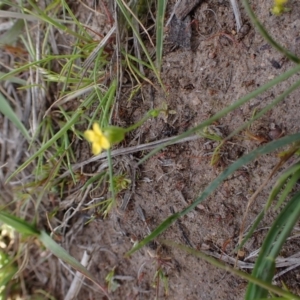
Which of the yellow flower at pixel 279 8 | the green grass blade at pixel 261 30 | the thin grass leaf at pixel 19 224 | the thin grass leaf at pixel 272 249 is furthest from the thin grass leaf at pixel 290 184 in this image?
the thin grass leaf at pixel 19 224

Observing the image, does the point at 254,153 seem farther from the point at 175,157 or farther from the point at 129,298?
the point at 129,298

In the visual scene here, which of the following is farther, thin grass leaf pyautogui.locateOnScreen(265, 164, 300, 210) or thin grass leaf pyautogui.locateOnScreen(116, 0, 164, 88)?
thin grass leaf pyautogui.locateOnScreen(116, 0, 164, 88)

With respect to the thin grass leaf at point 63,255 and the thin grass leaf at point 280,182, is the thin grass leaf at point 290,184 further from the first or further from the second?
the thin grass leaf at point 63,255

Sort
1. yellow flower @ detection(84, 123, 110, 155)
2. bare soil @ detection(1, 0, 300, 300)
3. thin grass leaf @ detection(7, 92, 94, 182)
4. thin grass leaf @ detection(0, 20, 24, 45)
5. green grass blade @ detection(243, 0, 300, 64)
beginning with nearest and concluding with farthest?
green grass blade @ detection(243, 0, 300, 64) < yellow flower @ detection(84, 123, 110, 155) < bare soil @ detection(1, 0, 300, 300) < thin grass leaf @ detection(7, 92, 94, 182) < thin grass leaf @ detection(0, 20, 24, 45)

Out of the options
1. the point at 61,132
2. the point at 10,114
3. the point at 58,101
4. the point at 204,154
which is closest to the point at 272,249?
the point at 204,154

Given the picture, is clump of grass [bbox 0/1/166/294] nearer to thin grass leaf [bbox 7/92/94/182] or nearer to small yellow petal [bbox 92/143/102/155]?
thin grass leaf [bbox 7/92/94/182]

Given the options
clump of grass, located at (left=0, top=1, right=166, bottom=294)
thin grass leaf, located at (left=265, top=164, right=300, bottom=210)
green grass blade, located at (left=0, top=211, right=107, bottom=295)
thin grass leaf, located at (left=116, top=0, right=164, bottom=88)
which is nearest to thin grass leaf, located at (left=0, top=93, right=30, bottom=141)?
clump of grass, located at (left=0, top=1, right=166, bottom=294)

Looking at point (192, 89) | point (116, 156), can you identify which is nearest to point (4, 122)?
point (116, 156)
